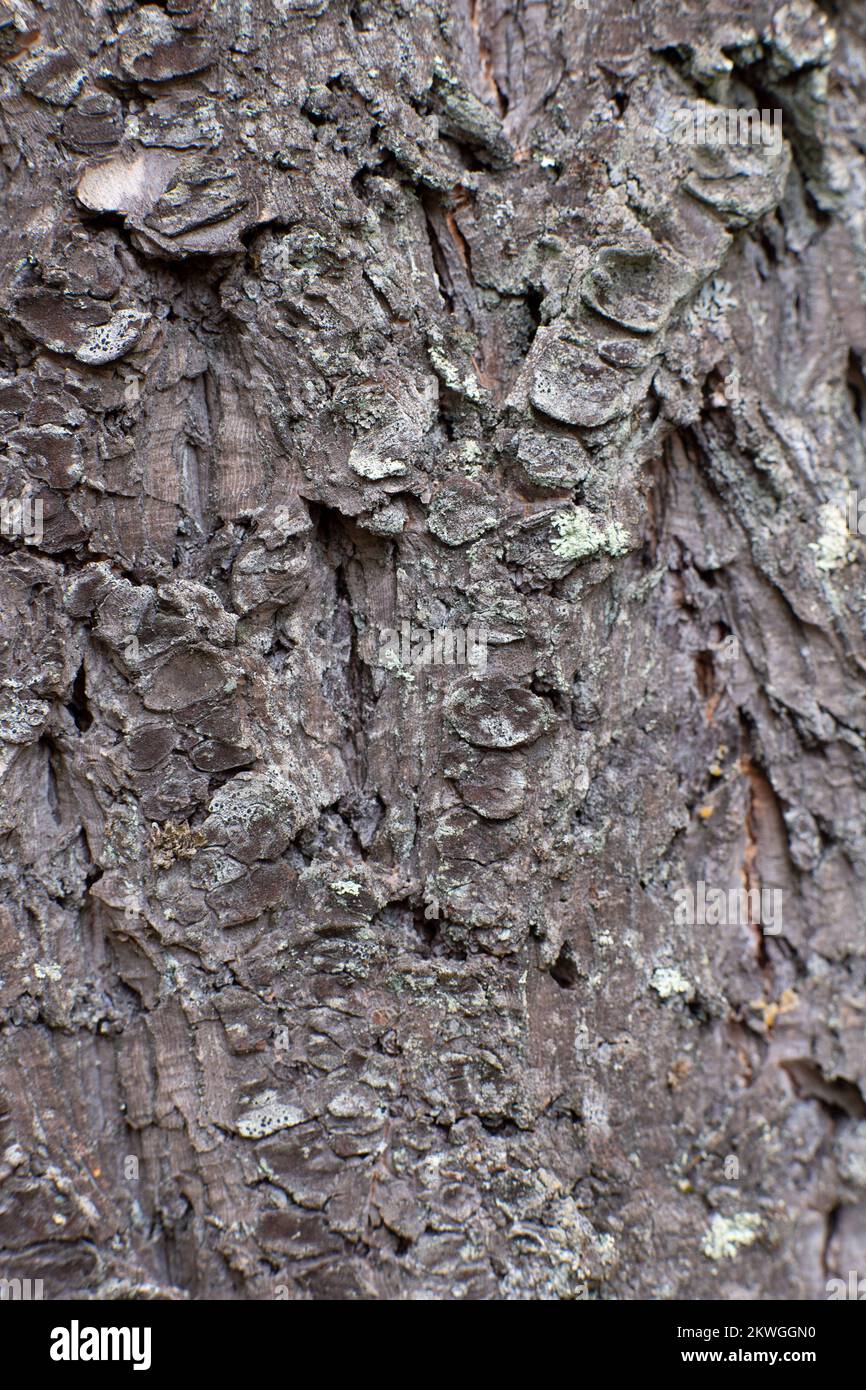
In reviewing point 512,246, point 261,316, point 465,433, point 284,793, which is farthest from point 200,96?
point 284,793

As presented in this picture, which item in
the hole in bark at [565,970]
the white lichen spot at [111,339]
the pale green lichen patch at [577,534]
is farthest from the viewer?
the hole in bark at [565,970]

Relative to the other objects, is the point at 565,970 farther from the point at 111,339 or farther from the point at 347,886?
the point at 111,339

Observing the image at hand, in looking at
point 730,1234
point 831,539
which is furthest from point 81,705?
point 730,1234

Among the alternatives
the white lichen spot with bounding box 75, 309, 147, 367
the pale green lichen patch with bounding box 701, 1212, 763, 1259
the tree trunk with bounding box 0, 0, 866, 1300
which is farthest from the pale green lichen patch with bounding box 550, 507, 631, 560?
the pale green lichen patch with bounding box 701, 1212, 763, 1259

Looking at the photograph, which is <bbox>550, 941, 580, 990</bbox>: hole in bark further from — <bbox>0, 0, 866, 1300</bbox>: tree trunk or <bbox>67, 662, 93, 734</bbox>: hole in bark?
<bbox>67, 662, 93, 734</bbox>: hole in bark

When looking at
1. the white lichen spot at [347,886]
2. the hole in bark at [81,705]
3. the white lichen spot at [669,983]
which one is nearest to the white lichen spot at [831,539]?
the white lichen spot at [669,983]

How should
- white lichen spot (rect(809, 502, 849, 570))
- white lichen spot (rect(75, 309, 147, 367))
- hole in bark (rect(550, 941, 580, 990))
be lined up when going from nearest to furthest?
white lichen spot (rect(75, 309, 147, 367)), hole in bark (rect(550, 941, 580, 990)), white lichen spot (rect(809, 502, 849, 570))

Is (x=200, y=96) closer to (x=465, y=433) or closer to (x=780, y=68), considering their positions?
(x=465, y=433)

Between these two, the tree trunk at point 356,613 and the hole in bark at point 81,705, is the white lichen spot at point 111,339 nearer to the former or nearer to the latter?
the tree trunk at point 356,613
